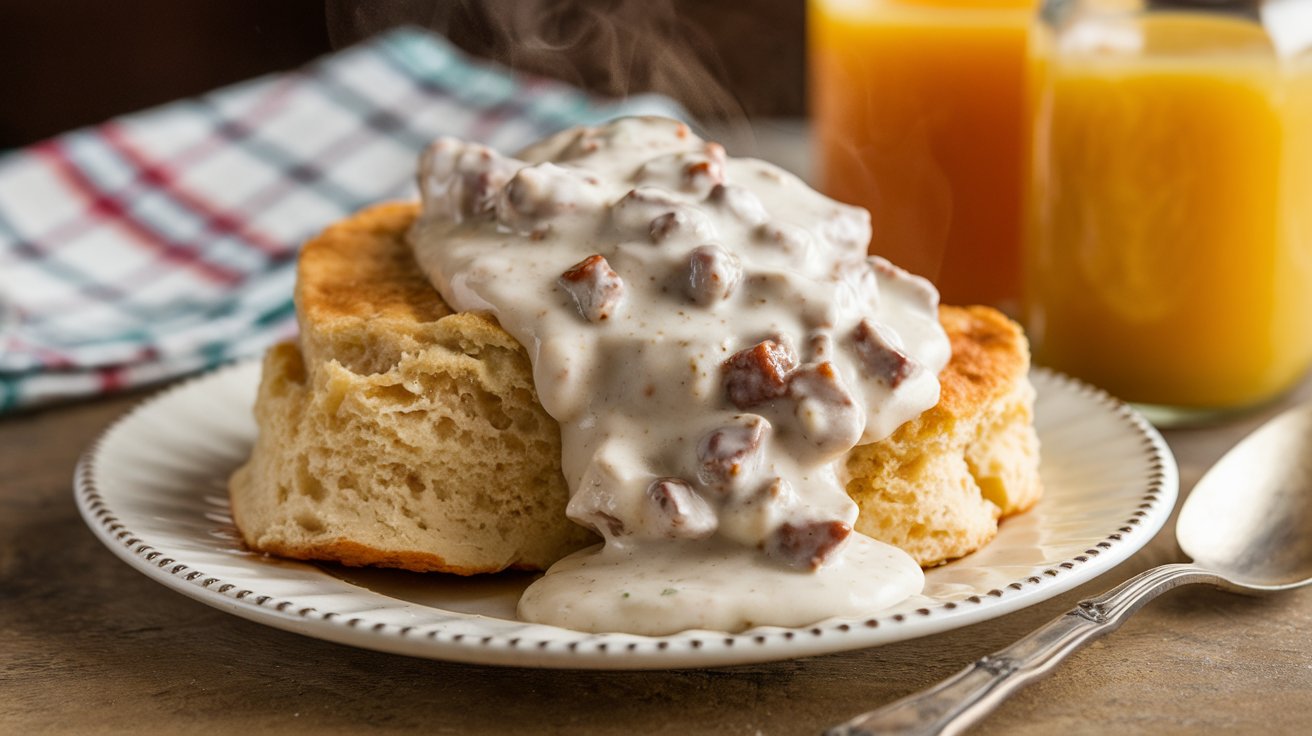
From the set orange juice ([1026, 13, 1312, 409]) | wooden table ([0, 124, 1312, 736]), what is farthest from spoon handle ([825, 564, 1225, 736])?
orange juice ([1026, 13, 1312, 409])

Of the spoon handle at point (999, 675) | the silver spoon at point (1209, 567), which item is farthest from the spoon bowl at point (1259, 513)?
the spoon handle at point (999, 675)

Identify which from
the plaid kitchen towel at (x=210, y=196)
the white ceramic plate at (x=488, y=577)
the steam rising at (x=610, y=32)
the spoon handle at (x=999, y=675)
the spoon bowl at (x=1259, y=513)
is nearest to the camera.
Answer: the spoon handle at (x=999, y=675)

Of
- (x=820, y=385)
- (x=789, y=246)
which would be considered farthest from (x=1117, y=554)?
(x=789, y=246)

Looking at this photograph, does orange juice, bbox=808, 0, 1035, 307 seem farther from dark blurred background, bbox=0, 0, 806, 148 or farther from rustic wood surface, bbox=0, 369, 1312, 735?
dark blurred background, bbox=0, 0, 806, 148

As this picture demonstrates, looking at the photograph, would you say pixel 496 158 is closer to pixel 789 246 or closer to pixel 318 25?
pixel 789 246

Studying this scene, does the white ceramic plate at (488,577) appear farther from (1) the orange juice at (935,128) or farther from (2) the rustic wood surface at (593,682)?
(1) the orange juice at (935,128)

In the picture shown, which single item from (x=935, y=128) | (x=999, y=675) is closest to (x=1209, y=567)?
(x=999, y=675)

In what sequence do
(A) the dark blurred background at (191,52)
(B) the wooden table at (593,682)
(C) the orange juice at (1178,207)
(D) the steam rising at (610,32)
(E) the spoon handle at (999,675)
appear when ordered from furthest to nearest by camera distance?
1. (A) the dark blurred background at (191,52)
2. (D) the steam rising at (610,32)
3. (C) the orange juice at (1178,207)
4. (B) the wooden table at (593,682)
5. (E) the spoon handle at (999,675)
